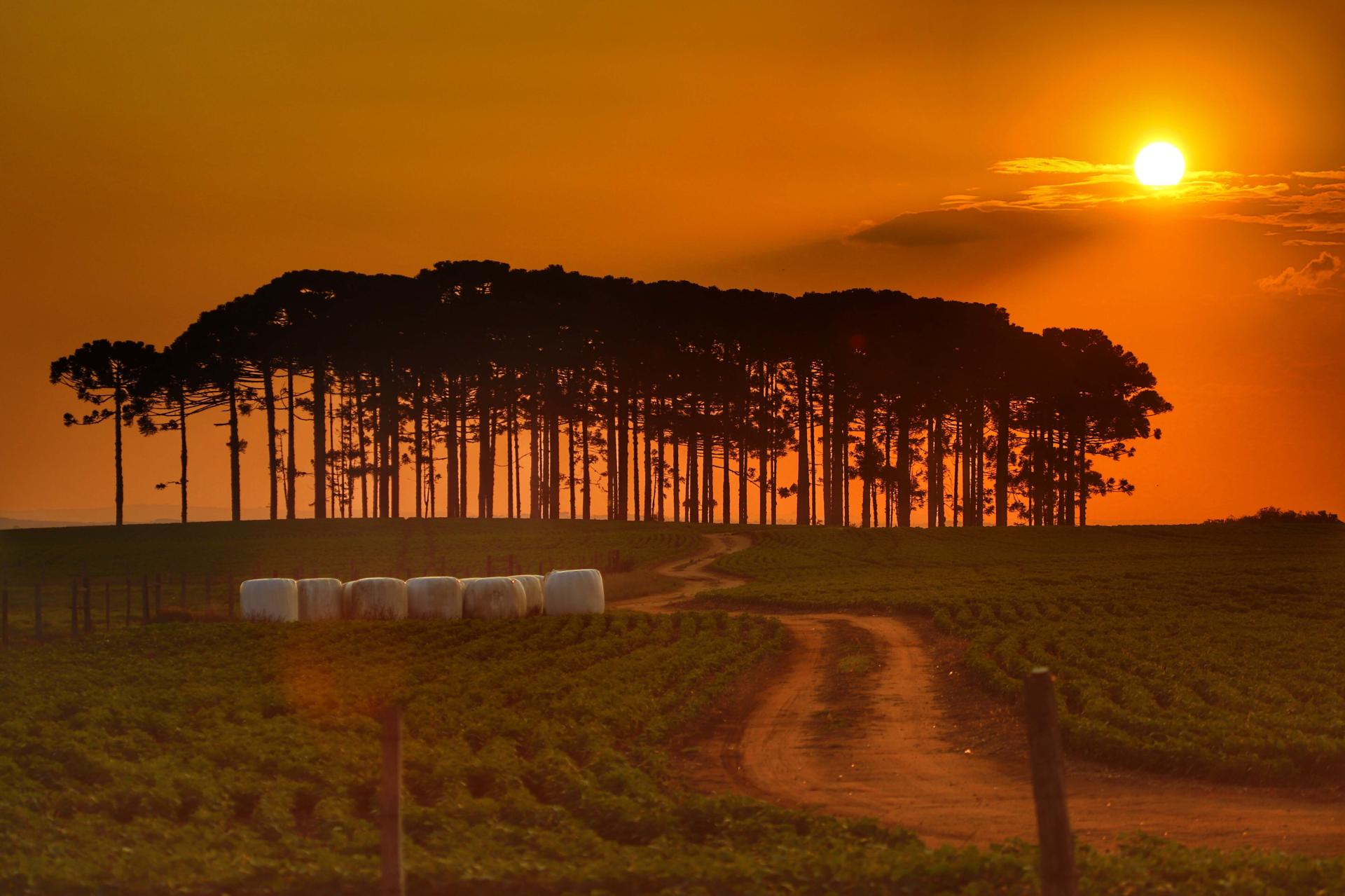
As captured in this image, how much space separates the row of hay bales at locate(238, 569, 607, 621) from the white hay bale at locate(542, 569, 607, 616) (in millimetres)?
175

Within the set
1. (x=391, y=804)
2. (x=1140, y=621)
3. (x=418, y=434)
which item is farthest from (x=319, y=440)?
(x=391, y=804)

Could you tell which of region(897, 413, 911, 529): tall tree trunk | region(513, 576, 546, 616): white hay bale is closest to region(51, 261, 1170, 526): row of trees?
region(897, 413, 911, 529): tall tree trunk

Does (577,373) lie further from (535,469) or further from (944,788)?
(944,788)

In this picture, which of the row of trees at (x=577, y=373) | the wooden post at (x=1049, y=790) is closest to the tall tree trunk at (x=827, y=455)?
the row of trees at (x=577, y=373)

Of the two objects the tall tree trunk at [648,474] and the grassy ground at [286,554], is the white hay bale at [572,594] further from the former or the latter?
the tall tree trunk at [648,474]

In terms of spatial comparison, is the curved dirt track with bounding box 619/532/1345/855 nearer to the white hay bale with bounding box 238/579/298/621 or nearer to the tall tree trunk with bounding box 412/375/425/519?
the white hay bale with bounding box 238/579/298/621

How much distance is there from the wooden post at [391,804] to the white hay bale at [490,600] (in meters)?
30.6

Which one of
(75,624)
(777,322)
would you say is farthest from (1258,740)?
(777,322)

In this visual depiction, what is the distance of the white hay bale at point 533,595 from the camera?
42281 mm

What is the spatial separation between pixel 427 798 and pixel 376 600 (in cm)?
2356

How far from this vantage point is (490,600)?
41.1m

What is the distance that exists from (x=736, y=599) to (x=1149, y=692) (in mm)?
25620

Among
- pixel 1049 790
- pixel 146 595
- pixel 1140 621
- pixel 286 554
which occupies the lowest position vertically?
pixel 286 554

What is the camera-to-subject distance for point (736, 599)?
166 feet
